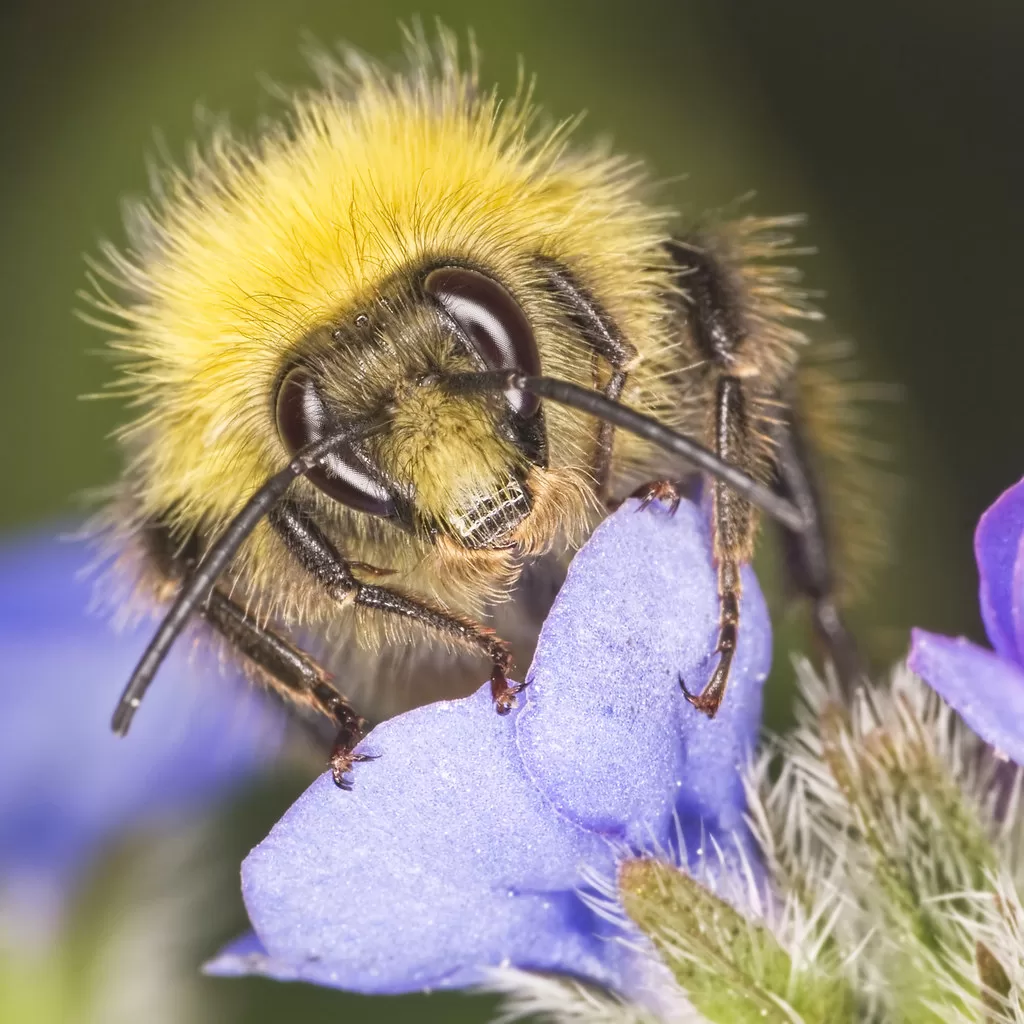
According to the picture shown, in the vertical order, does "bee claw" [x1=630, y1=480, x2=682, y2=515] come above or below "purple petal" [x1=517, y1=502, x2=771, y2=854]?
above

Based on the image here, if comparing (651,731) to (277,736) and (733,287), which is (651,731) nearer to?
(733,287)

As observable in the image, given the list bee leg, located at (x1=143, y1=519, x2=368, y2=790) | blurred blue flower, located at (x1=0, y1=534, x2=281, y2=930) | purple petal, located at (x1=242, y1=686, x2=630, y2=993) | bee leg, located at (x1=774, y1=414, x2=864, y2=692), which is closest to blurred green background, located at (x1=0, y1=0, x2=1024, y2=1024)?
blurred blue flower, located at (x1=0, y1=534, x2=281, y2=930)

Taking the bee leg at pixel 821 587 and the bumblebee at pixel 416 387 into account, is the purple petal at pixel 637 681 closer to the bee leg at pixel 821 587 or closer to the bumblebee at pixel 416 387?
the bumblebee at pixel 416 387

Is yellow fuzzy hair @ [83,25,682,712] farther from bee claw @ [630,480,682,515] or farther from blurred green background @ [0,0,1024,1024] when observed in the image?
blurred green background @ [0,0,1024,1024]

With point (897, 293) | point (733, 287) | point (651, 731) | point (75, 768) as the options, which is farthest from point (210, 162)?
point (897, 293)

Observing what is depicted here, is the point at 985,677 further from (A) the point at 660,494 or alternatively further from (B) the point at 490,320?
(B) the point at 490,320

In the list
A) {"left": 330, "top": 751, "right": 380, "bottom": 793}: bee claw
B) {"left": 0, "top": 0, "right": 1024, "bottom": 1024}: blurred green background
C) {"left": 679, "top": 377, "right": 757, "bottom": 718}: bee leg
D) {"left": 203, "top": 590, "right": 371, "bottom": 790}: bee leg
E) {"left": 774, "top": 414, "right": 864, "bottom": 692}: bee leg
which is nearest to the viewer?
{"left": 330, "top": 751, "right": 380, "bottom": 793}: bee claw
